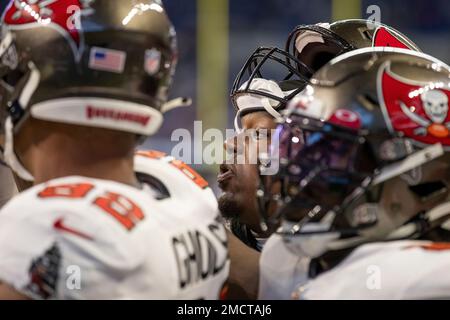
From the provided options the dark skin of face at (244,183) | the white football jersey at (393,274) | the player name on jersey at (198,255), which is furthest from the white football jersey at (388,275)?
the dark skin of face at (244,183)

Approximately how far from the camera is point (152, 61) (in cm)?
112

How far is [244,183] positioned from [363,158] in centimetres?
64

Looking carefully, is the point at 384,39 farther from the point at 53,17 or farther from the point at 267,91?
the point at 53,17

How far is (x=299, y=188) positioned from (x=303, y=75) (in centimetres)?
80

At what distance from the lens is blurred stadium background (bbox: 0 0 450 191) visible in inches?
122

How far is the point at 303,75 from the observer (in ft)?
6.30

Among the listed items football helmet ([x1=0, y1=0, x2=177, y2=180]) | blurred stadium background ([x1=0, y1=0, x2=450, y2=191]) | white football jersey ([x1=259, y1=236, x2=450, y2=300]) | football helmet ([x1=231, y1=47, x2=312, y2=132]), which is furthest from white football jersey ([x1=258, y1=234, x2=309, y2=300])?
blurred stadium background ([x1=0, y1=0, x2=450, y2=191])

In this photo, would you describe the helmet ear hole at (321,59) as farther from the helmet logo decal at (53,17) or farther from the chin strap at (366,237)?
the helmet logo decal at (53,17)

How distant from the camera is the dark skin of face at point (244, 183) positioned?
5.91ft

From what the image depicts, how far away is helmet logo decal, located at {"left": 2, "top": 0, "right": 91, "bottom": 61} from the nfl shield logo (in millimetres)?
96

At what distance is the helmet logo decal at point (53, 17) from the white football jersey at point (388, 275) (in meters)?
0.50

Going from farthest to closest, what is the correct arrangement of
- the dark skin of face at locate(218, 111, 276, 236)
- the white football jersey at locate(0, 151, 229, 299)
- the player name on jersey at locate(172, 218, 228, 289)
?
the dark skin of face at locate(218, 111, 276, 236)
the player name on jersey at locate(172, 218, 228, 289)
the white football jersey at locate(0, 151, 229, 299)

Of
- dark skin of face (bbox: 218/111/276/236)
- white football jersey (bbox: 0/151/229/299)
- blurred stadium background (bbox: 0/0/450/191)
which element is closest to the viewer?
white football jersey (bbox: 0/151/229/299)

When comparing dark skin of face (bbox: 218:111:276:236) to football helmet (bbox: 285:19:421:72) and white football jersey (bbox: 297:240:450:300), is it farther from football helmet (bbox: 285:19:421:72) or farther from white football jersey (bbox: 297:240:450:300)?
white football jersey (bbox: 297:240:450:300)
